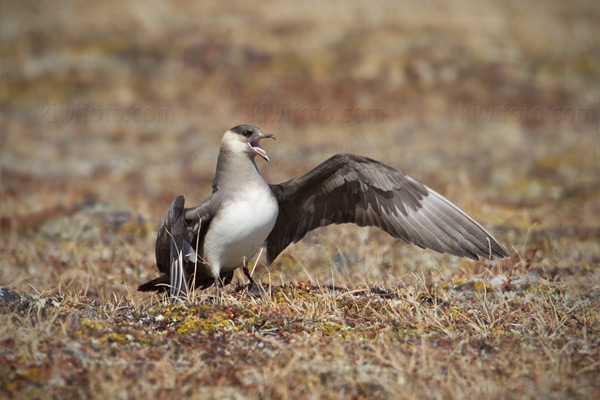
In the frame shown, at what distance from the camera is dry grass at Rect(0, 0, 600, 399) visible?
11.6ft

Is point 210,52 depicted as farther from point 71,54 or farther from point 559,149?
point 559,149

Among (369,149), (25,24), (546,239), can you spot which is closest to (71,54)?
(25,24)

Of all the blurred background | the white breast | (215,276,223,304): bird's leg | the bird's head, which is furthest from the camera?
the blurred background

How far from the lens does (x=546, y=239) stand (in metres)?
7.12

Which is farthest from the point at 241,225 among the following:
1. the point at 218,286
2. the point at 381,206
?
the point at 381,206

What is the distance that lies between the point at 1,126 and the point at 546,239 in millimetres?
13040

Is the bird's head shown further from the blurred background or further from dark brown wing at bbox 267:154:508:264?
the blurred background

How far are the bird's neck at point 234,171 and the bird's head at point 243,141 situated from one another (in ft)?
0.14

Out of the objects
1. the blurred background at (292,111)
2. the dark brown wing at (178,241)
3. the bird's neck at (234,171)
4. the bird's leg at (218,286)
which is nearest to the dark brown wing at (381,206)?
the bird's neck at (234,171)

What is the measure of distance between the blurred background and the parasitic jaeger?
40.6 inches

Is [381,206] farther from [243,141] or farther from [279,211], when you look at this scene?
[243,141]

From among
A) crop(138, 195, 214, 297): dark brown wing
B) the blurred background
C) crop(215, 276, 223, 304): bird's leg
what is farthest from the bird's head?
the blurred background

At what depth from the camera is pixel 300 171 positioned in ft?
35.8

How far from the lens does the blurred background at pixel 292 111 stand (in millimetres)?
7875
